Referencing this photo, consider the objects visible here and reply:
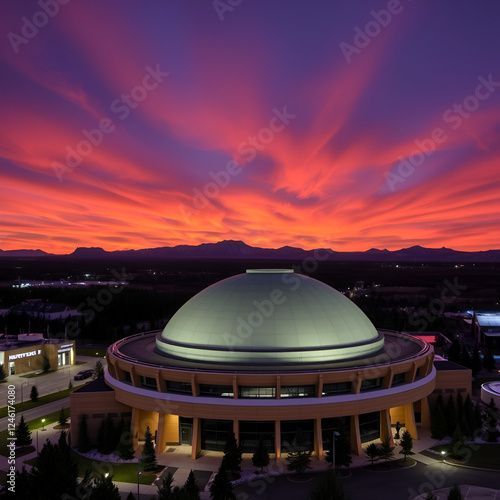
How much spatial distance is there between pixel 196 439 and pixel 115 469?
737 centimetres

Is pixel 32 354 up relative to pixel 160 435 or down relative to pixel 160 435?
up

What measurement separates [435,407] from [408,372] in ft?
16.2

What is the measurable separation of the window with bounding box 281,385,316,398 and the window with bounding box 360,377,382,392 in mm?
5347

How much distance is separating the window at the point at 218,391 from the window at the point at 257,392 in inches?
38.7

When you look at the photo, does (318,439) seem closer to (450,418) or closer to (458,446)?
(458,446)

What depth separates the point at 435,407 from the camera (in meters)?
46.4

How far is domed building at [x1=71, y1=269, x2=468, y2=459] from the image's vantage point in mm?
40375

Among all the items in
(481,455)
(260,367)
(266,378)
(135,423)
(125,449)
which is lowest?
(481,455)

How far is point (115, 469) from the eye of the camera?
39.3m

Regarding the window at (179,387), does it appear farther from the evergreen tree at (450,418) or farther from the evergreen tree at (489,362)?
the evergreen tree at (489,362)

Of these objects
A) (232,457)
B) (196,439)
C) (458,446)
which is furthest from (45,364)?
(458,446)

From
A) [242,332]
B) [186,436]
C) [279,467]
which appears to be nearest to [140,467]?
[186,436]

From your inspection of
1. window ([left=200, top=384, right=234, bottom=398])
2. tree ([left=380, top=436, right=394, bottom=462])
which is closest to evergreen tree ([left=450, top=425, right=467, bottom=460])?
tree ([left=380, top=436, right=394, bottom=462])

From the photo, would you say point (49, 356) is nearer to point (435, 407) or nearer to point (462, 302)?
point (435, 407)
